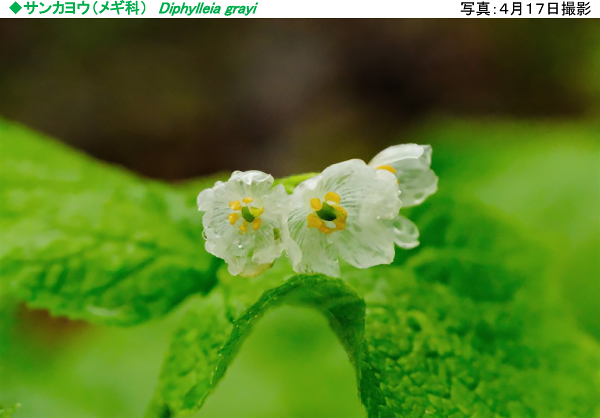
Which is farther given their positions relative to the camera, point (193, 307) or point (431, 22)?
point (431, 22)

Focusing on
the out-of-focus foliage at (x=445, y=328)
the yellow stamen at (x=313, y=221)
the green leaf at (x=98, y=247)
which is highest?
the yellow stamen at (x=313, y=221)

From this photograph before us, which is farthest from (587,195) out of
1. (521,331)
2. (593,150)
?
(521,331)

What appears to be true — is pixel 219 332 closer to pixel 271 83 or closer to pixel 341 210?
pixel 341 210

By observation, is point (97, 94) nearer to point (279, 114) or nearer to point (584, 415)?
point (279, 114)

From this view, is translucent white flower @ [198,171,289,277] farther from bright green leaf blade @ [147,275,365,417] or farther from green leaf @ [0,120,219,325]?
green leaf @ [0,120,219,325]

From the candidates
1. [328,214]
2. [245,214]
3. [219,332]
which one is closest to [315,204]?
[328,214]

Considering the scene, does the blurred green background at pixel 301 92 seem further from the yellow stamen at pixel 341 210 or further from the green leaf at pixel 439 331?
the yellow stamen at pixel 341 210
